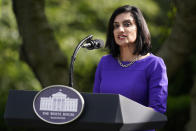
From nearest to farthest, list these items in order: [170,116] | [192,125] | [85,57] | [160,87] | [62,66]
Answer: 1. [160,87]
2. [62,66]
3. [192,125]
4. [170,116]
5. [85,57]

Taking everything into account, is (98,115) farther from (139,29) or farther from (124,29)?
(139,29)

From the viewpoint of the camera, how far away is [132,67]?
2867 mm

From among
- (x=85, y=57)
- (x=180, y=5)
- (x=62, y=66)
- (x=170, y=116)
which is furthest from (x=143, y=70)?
(x=85, y=57)

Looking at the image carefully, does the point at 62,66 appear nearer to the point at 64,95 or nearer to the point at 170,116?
the point at 64,95

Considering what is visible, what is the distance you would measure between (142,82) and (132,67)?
136mm

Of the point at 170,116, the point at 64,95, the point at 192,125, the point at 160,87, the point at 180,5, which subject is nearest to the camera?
the point at 64,95

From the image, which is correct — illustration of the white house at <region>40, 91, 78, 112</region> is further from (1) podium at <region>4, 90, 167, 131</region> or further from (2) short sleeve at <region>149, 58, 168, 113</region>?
(2) short sleeve at <region>149, 58, 168, 113</region>

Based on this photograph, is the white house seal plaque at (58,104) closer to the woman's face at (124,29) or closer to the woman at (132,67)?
the woman at (132,67)

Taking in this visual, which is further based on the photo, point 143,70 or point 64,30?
point 64,30

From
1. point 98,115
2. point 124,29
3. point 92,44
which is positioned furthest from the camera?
point 124,29

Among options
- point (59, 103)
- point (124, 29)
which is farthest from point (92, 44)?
point (59, 103)

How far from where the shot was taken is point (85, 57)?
420 inches

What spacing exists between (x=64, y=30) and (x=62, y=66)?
5.70 meters

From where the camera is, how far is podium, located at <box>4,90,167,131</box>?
2.22 meters
